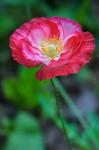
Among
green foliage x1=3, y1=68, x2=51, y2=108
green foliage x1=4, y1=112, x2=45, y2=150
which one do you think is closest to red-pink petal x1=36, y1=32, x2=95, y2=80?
green foliage x1=4, y1=112, x2=45, y2=150

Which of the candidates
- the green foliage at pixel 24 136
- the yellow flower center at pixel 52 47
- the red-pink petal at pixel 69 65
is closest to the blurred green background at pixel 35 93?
the green foliage at pixel 24 136

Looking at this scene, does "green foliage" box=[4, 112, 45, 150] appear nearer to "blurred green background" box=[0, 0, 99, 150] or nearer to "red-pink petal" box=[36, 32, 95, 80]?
"blurred green background" box=[0, 0, 99, 150]

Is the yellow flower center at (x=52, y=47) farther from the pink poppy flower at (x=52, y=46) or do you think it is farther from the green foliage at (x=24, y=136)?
the green foliage at (x=24, y=136)

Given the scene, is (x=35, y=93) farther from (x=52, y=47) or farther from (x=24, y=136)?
(x=52, y=47)

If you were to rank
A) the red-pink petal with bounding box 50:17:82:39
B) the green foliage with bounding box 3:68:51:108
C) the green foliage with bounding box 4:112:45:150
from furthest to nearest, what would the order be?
1. the green foliage with bounding box 3:68:51:108
2. the green foliage with bounding box 4:112:45:150
3. the red-pink petal with bounding box 50:17:82:39

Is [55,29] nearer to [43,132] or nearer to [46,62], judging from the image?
[46,62]
